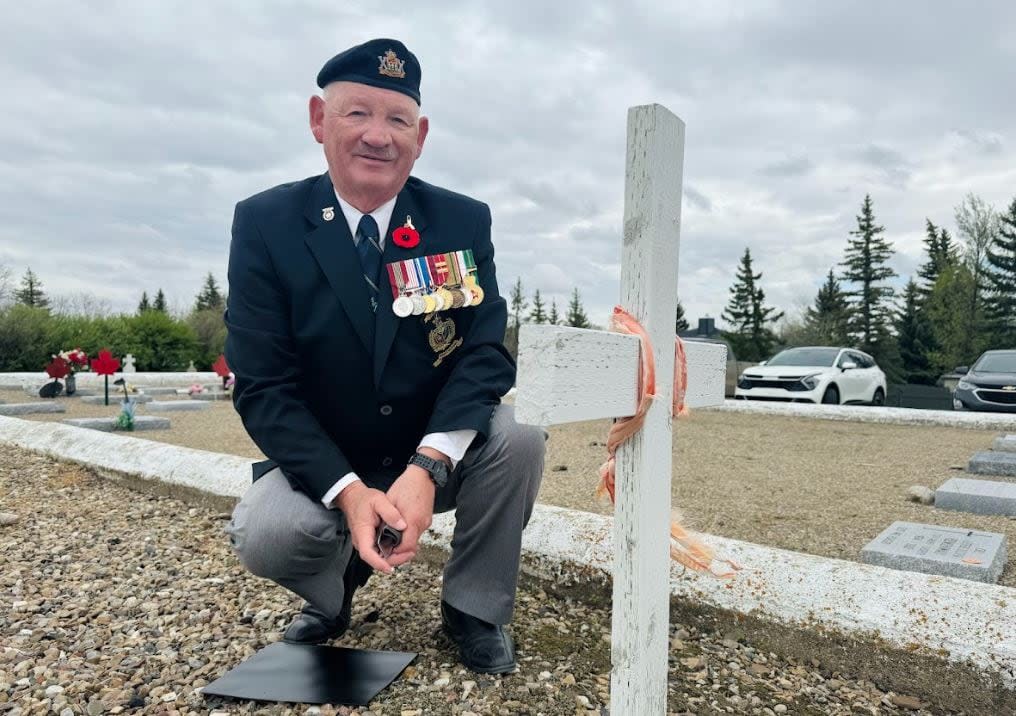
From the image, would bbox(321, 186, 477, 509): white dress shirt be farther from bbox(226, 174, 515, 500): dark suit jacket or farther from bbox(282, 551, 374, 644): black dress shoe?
bbox(282, 551, 374, 644): black dress shoe

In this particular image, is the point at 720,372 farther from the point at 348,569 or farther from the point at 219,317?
the point at 219,317

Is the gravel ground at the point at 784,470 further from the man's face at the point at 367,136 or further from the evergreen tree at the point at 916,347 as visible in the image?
the evergreen tree at the point at 916,347

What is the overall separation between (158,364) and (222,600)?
1919 cm

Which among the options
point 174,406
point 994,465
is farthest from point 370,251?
point 174,406

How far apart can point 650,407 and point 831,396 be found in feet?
42.5

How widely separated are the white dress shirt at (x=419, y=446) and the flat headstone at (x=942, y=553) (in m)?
1.88

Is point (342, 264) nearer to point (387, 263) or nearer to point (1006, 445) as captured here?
point (387, 263)

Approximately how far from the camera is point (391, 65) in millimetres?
2152

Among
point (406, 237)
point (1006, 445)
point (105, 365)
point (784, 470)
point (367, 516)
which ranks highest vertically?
point (406, 237)

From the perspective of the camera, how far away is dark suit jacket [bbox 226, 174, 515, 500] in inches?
83.3

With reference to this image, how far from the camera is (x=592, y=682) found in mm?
2102

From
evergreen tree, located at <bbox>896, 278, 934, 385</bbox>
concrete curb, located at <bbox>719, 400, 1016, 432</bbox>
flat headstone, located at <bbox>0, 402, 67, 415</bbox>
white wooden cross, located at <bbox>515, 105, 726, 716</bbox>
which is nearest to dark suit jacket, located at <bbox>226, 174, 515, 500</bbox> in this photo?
white wooden cross, located at <bbox>515, 105, 726, 716</bbox>

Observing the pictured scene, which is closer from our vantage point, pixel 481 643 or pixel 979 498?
pixel 481 643

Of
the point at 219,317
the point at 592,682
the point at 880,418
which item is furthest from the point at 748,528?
the point at 219,317
